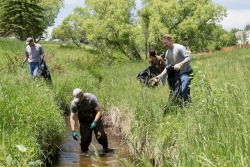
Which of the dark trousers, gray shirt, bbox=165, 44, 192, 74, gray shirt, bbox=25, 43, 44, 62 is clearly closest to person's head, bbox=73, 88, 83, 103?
the dark trousers

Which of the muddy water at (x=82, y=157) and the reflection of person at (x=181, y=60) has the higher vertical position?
the reflection of person at (x=181, y=60)

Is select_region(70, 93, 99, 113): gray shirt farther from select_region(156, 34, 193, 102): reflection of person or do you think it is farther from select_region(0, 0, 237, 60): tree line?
select_region(0, 0, 237, 60): tree line

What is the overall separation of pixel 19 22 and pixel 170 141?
35.6 metres

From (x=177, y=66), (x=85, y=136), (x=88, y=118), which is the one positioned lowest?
(x=85, y=136)

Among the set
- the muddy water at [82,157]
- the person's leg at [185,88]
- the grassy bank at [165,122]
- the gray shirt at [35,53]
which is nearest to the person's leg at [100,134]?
the muddy water at [82,157]

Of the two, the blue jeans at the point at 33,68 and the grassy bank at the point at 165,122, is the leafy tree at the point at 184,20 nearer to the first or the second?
the blue jeans at the point at 33,68

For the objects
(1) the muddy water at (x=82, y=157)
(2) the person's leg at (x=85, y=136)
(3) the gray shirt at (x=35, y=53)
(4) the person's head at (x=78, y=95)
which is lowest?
(1) the muddy water at (x=82, y=157)

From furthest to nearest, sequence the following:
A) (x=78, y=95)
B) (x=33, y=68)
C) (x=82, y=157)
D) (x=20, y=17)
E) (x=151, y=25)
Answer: (x=20, y=17), (x=151, y=25), (x=33, y=68), (x=82, y=157), (x=78, y=95)

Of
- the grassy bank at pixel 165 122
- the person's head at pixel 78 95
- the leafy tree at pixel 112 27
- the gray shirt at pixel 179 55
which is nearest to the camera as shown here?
the grassy bank at pixel 165 122

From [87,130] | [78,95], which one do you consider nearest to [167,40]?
[78,95]

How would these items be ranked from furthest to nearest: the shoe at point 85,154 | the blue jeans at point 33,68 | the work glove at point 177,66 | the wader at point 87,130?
the blue jeans at point 33,68, the wader at point 87,130, the shoe at point 85,154, the work glove at point 177,66

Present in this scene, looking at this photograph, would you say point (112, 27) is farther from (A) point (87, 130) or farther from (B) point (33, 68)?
(A) point (87, 130)

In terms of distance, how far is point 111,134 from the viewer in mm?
9156

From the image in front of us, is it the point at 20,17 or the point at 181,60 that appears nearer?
the point at 181,60
